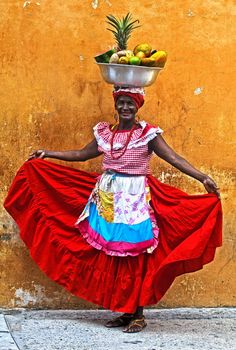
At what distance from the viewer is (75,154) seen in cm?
702

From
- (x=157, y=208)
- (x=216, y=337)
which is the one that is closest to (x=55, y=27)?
(x=157, y=208)

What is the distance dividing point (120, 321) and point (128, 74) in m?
1.74

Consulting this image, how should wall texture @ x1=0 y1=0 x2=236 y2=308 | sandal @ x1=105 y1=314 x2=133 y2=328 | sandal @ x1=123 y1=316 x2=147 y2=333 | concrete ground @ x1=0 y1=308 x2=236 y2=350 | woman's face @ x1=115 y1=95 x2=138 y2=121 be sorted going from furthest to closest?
wall texture @ x1=0 y1=0 x2=236 y2=308, sandal @ x1=105 y1=314 x2=133 y2=328, sandal @ x1=123 y1=316 x2=147 y2=333, woman's face @ x1=115 y1=95 x2=138 y2=121, concrete ground @ x1=0 y1=308 x2=236 y2=350

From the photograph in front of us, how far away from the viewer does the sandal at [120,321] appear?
7008 mm

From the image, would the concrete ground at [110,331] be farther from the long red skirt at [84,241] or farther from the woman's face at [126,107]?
the woman's face at [126,107]

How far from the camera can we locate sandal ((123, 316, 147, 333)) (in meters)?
6.90

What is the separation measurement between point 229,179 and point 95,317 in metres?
1.40

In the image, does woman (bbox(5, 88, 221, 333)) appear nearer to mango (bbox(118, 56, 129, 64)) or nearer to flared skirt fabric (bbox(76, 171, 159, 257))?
flared skirt fabric (bbox(76, 171, 159, 257))

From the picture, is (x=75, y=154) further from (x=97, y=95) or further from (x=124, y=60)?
(x=124, y=60)

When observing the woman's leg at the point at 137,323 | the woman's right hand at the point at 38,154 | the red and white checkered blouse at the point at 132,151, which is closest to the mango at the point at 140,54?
the red and white checkered blouse at the point at 132,151

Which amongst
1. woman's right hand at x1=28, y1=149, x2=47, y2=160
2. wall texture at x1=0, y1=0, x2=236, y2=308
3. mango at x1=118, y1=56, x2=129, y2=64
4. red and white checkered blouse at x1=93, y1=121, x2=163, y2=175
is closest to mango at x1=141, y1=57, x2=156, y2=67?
mango at x1=118, y1=56, x2=129, y2=64

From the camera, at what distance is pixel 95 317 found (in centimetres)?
726

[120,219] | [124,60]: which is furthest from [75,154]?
[124,60]

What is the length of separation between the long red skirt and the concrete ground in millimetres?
240
